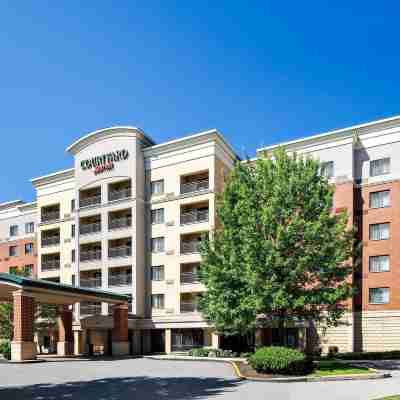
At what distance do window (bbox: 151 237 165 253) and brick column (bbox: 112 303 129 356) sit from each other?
674 cm

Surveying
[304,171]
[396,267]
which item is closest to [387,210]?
[396,267]

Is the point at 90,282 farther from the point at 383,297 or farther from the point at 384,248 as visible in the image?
the point at 384,248

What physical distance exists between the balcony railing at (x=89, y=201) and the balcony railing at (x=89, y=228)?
2195 mm

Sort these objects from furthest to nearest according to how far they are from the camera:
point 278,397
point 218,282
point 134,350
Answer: point 134,350 → point 218,282 → point 278,397

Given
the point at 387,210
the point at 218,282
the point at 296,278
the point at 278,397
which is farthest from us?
the point at 387,210

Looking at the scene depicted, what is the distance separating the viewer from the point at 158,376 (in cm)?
2536

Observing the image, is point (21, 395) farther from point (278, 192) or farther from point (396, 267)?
point (396, 267)

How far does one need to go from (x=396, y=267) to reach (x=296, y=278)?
56.7 feet

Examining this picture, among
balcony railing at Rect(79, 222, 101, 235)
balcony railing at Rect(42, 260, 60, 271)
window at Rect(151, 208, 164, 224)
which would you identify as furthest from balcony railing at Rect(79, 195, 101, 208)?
balcony railing at Rect(42, 260, 60, 271)

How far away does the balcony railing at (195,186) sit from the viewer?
158 ft

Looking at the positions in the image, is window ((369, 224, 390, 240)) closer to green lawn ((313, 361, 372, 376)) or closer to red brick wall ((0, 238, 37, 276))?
green lawn ((313, 361, 372, 376))

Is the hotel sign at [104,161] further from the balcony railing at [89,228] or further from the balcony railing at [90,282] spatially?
the balcony railing at [90,282]

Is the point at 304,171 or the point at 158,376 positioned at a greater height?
the point at 304,171

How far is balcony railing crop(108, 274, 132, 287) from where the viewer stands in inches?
1953
